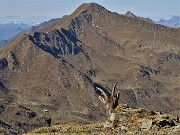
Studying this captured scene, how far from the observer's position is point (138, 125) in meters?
32.7

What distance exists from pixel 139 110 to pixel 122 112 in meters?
1.53

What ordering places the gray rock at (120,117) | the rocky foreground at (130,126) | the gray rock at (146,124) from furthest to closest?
the gray rock at (120,117)
the gray rock at (146,124)
the rocky foreground at (130,126)

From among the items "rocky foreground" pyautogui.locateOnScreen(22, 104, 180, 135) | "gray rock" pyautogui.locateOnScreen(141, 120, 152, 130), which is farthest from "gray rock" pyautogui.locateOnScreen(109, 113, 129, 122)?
"gray rock" pyautogui.locateOnScreen(141, 120, 152, 130)

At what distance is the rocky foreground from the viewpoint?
30953 mm

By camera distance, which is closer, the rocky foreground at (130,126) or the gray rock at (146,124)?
the rocky foreground at (130,126)

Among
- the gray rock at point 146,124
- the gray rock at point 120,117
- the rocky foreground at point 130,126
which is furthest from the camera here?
the gray rock at point 120,117

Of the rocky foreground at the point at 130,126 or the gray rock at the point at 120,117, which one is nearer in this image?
the rocky foreground at the point at 130,126

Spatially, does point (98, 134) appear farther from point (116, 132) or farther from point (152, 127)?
point (152, 127)

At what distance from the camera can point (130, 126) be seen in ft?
107

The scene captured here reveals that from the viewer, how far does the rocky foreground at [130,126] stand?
102 ft

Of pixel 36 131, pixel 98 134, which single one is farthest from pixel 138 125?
pixel 36 131

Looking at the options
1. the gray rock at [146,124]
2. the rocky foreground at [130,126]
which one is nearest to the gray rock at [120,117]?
the rocky foreground at [130,126]

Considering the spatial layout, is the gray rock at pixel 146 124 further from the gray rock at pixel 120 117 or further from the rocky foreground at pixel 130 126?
the gray rock at pixel 120 117

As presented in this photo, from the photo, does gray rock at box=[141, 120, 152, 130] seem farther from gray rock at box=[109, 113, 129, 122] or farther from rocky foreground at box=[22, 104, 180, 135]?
gray rock at box=[109, 113, 129, 122]
